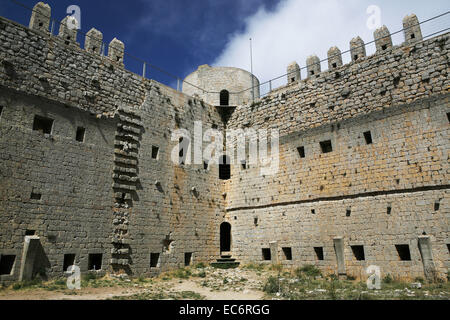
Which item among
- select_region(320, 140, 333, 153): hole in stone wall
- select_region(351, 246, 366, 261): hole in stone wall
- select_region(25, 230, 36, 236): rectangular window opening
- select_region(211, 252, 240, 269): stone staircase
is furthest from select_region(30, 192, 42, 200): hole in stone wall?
select_region(351, 246, 366, 261): hole in stone wall

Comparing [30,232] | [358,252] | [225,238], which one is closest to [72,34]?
[30,232]

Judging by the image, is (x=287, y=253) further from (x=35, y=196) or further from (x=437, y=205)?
(x=35, y=196)

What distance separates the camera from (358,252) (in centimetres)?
1262

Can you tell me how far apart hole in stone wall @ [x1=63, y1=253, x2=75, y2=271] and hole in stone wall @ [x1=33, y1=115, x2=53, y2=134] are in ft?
15.2

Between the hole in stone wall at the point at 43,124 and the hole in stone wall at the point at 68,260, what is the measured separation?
4.63m

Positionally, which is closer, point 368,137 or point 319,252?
point 368,137

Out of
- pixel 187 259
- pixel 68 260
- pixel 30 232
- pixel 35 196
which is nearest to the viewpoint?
pixel 30 232

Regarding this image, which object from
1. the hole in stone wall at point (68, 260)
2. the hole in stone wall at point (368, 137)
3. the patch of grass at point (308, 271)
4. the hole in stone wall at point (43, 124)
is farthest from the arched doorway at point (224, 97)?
the hole in stone wall at point (68, 260)

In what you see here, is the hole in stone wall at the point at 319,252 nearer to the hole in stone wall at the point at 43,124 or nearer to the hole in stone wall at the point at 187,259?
the hole in stone wall at the point at 187,259

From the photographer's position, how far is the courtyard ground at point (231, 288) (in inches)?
348

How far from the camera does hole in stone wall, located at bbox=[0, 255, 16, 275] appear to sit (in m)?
10.0

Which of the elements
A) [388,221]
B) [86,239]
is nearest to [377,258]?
[388,221]

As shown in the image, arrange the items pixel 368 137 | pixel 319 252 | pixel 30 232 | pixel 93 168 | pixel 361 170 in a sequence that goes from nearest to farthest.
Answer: pixel 30 232
pixel 93 168
pixel 361 170
pixel 368 137
pixel 319 252

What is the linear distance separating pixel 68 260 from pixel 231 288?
6.00 metres
